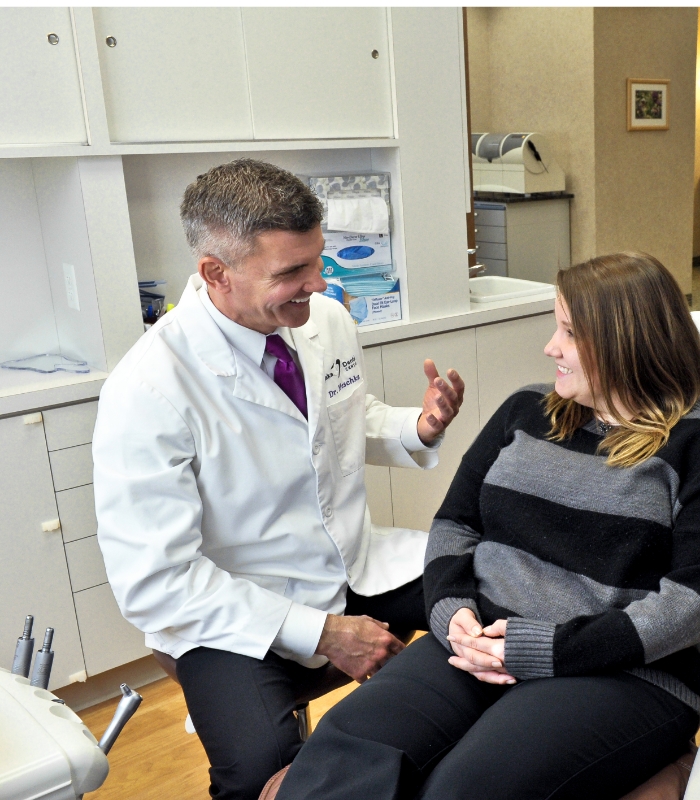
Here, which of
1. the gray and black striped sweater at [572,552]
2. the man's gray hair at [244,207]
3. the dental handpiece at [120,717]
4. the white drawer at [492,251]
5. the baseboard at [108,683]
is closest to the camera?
the dental handpiece at [120,717]

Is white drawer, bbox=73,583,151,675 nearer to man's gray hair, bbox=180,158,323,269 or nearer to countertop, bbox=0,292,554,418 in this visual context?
countertop, bbox=0,292,554,418

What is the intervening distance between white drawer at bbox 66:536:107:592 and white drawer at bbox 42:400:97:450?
26 centimetres

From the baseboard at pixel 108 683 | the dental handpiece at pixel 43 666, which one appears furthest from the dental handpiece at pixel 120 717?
the baseboard at pixel 108 683

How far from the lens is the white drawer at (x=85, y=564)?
6.79 feet

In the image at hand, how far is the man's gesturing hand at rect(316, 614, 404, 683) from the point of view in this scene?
1.34 meters

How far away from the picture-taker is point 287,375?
1.51 metres

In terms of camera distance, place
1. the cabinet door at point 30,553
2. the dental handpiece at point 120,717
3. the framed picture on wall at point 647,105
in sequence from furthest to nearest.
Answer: the framed picture on wall at point 647,105, the cabinet door at point 30,553, the dental handpiece at point 120,717

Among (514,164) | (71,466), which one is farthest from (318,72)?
(514,164)

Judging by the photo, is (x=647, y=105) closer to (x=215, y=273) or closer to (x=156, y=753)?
(x=215, y=273)

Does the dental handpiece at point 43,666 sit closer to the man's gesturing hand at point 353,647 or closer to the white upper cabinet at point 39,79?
the man's gesturing hand at point 353,647

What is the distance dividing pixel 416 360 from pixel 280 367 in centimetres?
110

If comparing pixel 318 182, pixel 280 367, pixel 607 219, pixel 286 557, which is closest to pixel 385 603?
pixel 286 557

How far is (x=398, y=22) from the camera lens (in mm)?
2393

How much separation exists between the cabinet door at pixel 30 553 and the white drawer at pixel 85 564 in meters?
0.02
